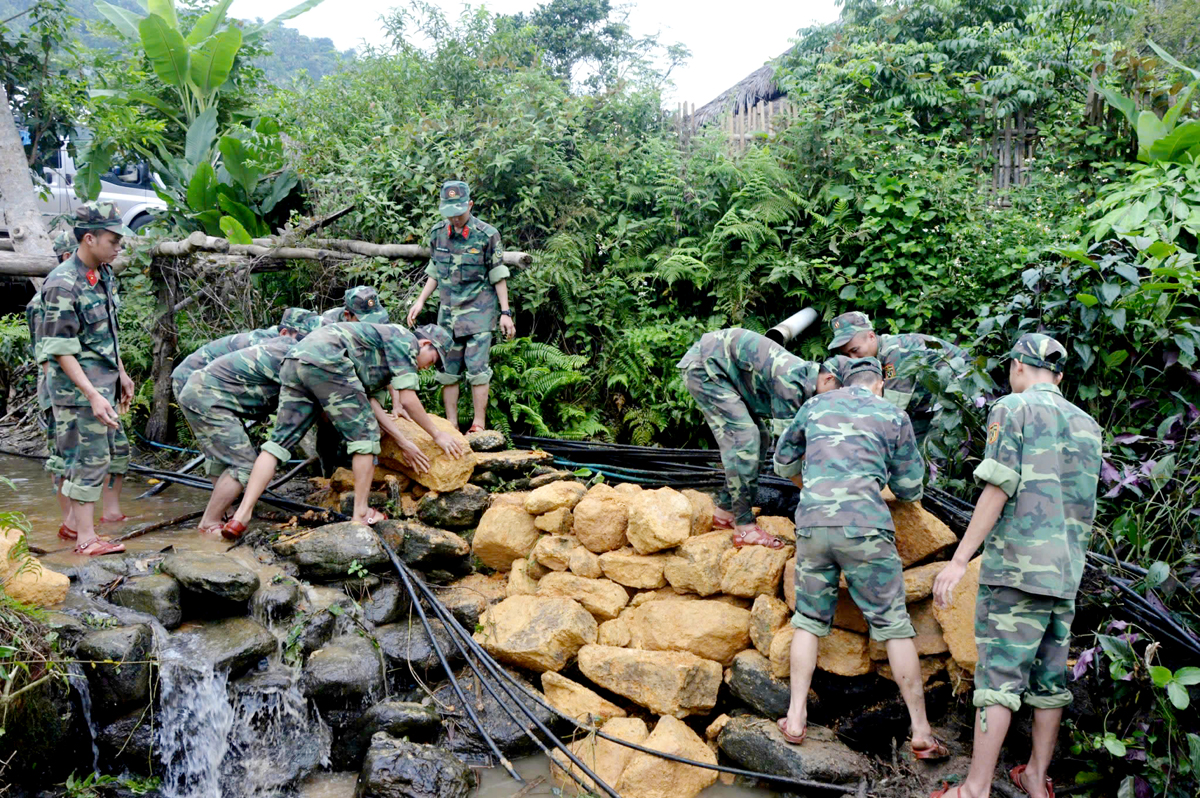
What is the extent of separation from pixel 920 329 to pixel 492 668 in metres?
5.12

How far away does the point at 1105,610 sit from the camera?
468 cm

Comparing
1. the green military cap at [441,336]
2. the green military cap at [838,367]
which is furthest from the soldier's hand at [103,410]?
the green military cap at [838,367]

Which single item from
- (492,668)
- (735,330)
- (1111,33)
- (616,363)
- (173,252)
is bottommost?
(492,668)

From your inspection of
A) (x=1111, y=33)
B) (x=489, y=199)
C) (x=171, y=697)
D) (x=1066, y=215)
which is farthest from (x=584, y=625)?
(x=1111, y=33)

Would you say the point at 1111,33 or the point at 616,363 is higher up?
the point at 1111,33

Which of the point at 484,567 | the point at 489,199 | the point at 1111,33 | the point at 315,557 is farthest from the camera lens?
the point at 1111,33

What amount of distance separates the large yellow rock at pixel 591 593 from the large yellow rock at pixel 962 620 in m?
2.00

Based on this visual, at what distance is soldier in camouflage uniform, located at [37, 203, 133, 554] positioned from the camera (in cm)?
562

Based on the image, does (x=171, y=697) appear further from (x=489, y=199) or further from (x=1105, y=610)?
(x=489, y=199)

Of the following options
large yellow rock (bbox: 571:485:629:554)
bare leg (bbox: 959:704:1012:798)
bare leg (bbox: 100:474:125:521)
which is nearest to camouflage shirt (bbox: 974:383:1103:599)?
bare leg (bbox: 959:704:1012:798)

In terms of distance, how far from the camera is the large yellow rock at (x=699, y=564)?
217 inches

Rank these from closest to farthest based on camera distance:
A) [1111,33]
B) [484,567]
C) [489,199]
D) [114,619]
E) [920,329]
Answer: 1. [114,619]
2. [484,567]
3. [920,329]
4. [489,199]
5. [1111,33]

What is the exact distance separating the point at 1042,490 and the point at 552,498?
3.26 metres

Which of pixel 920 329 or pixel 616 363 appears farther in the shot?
pixel 616 363
